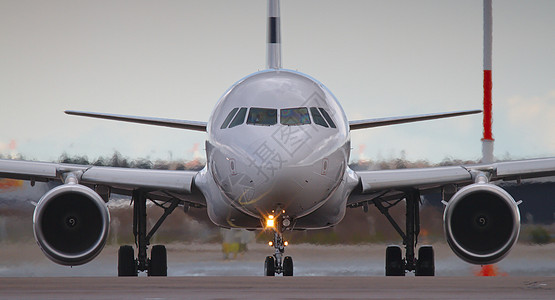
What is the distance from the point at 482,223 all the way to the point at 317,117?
3.15 m

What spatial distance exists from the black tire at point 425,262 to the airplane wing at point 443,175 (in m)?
1.73

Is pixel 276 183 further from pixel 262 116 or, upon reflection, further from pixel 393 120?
pixel 393 120

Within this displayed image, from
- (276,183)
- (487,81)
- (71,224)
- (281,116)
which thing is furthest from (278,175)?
(487,81)

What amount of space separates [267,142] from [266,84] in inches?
63.7

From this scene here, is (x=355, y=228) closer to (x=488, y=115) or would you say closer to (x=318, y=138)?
(x=488, y=115)

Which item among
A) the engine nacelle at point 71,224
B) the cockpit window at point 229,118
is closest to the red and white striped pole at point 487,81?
the cockpit window at point 229,118

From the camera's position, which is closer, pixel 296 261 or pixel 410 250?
pixel 410 250

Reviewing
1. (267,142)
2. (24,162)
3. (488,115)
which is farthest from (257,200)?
(488,115)

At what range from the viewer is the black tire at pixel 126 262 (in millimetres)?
19484

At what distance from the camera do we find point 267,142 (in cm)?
1413

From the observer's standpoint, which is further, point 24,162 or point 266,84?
point 24,162

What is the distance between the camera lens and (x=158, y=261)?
1997cm

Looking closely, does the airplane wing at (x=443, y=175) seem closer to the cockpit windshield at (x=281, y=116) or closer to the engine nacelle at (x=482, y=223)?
the engine nacelle at (x=482, y=223)

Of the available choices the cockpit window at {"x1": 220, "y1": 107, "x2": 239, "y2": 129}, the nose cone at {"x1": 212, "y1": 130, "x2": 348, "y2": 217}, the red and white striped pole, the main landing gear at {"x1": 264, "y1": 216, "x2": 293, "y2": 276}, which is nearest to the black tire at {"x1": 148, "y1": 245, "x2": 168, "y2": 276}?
the main landing gear at {"x1": 264, "y1": 216, "x2": 293, "y2": 276}
